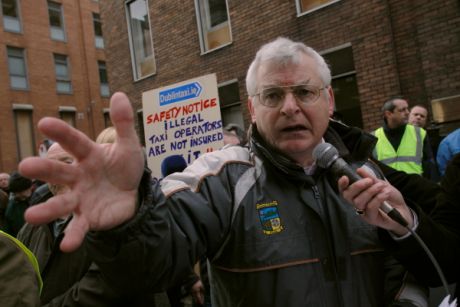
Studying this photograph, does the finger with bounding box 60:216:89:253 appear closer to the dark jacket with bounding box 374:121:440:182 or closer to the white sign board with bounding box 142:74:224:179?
the white sign board with bounding box 142:74:224:179

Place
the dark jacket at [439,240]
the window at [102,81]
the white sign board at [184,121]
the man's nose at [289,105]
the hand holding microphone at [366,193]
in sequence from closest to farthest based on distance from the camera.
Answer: the hand holding microphone at [366,193]
the dark jacket at [439,240]
the man's nose at [289,105]
the white sign board at [184,121]
the window at [102,81]

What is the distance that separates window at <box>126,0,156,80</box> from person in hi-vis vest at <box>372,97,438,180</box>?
8032 millimetres

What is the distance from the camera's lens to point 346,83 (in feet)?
27.1

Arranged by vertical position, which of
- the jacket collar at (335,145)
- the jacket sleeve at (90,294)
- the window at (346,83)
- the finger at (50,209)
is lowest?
the jacket sleeve at (90,294)

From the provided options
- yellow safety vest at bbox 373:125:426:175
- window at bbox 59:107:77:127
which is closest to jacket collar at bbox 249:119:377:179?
yellow safety vest at bbox 373:125:426:175

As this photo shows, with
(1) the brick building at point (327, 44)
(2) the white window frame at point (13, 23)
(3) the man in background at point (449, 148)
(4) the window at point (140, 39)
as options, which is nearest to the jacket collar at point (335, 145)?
(3) the man in background at point (449, 148)

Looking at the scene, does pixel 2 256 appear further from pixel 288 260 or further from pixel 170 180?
pixel 288 260

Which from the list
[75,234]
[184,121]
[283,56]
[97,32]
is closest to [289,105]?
[283,56]

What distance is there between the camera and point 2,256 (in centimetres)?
148

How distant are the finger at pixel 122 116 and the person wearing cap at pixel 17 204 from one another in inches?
205

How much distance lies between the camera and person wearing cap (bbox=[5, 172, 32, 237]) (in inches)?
229

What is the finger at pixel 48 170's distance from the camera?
996mm

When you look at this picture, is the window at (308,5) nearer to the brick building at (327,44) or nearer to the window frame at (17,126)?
the brick building at (327,44)

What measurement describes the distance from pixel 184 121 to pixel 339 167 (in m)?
3.71
